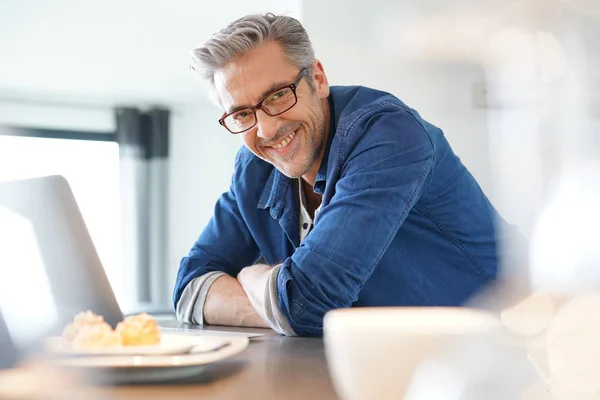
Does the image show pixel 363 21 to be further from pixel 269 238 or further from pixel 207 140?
pixel 207 140

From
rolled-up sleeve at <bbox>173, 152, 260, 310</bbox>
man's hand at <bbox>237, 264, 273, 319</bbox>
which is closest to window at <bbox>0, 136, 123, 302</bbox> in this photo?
rolled-up sleeve at <bbox>173, 152, 260, 310</bbox>

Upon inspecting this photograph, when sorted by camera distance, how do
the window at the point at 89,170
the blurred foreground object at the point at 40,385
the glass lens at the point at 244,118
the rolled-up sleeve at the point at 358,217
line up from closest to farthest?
the blurred foreground object at the point at 40,385 < the rolled-up sleeve at the point at 358,217 < the glass lens at the point at 244,118 < the window at the point at 89,170

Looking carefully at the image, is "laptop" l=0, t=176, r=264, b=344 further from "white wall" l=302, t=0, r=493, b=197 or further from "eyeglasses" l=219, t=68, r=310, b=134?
"white wall" l=302, t=0, r=493, b=197

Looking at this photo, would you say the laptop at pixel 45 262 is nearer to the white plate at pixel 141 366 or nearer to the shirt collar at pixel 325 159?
the white plate at pixel 141 366

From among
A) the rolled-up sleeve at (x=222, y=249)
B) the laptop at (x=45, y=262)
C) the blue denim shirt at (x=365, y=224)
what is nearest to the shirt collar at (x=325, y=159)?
the blue denim shirt at (x=365, y=224)

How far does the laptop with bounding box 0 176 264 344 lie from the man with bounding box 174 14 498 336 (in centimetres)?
36

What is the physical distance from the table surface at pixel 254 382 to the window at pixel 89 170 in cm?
546

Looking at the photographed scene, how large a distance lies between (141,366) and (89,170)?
6354mm

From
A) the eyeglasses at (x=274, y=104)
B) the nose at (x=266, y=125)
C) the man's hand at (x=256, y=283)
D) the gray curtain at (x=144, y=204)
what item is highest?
the eyeglasses at (x=274, y=104)

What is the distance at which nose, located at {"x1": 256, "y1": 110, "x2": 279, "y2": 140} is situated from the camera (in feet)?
4.24

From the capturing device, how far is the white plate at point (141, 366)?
0.49 m

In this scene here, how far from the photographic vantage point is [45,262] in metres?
0.63

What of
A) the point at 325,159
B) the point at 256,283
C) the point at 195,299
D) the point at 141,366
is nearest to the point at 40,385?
the point at 141,366

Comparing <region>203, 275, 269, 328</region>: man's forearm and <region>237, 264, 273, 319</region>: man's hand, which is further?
<region>203, 275, 269, 328</region>: man's forearm
